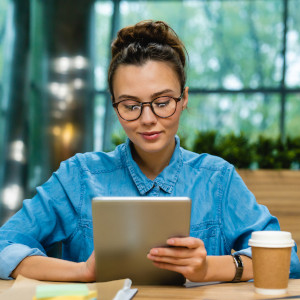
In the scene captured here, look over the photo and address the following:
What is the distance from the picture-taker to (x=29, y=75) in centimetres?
591

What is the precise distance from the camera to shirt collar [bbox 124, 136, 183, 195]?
1.58 m

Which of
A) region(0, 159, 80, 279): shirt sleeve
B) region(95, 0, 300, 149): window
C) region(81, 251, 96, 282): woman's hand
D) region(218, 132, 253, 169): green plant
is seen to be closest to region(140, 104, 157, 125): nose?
region(0, 159, 80, 279): shirt sleeve

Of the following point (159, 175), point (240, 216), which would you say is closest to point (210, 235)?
point (240, 216)

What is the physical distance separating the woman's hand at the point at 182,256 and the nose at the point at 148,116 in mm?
459

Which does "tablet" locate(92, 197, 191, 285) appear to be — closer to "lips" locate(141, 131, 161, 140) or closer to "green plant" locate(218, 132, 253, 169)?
"lips" locate(141, 131, 161, 140)

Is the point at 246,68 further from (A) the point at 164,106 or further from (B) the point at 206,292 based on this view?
(B) the point at 206,292

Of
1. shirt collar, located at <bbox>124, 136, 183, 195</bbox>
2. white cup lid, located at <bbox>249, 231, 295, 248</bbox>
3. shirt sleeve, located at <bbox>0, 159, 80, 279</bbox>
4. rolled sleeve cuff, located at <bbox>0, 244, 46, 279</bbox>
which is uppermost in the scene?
shirt collar, located at <bbox>124, 136, 183, 195</bbox>

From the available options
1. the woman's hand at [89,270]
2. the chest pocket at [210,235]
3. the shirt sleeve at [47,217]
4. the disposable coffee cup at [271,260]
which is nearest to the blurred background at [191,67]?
the shirt sleeve at [47,217]

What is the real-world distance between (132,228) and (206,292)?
245 mm

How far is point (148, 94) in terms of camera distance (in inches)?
58.4

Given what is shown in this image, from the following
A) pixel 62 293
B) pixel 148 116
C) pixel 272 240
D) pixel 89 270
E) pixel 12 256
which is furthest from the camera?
pixel 148 116

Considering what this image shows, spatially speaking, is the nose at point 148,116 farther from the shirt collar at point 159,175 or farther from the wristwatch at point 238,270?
the wristwatch at point 238,270

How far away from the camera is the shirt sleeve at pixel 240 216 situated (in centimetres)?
148

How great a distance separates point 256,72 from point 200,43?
90 cm
